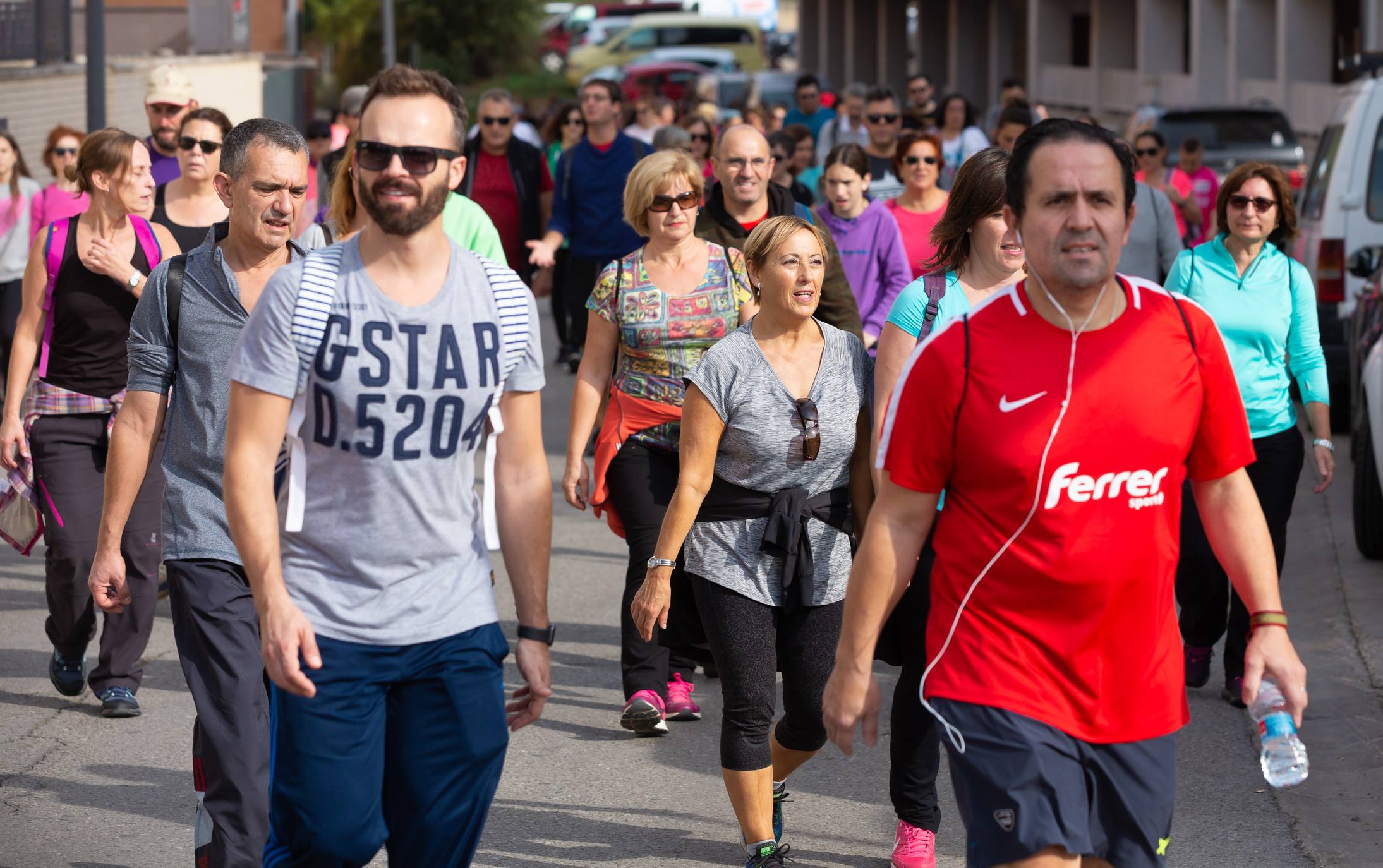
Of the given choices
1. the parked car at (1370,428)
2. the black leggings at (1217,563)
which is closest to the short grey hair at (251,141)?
the black leggings at (1217,563)

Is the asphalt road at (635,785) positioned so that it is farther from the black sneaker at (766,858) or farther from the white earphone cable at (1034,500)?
the white earphone cable at (1034,500)

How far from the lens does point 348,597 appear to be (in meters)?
3.50

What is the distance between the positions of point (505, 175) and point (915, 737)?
6805 mm

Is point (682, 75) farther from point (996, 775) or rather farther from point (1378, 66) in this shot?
point (996, 775)

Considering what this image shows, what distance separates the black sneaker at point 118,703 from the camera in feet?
21.6

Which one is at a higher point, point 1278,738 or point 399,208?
point 399,208

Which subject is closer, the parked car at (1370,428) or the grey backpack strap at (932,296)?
the grey backpack strap at (932,296)

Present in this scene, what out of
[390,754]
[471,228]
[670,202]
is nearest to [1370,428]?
[670,202]

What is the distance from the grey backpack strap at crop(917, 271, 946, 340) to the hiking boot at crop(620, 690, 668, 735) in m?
2.01

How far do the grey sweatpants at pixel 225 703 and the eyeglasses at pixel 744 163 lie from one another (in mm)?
3105

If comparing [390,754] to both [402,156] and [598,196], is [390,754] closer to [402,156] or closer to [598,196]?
[402,156]

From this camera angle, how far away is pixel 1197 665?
690 cm

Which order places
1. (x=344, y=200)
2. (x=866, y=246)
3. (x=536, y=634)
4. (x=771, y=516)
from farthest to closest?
(x=866, y=246)
(x=771, y=516)
(x=344, y=200)
(x=536, y=634)

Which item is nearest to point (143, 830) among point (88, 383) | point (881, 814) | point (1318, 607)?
point (88, 383)
